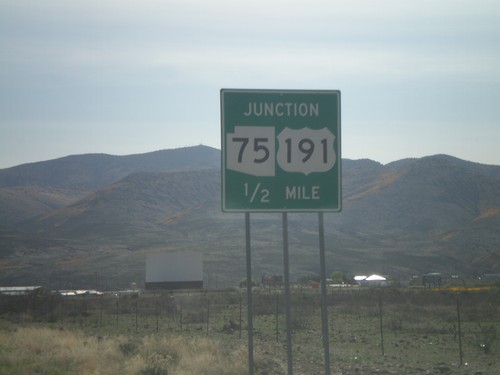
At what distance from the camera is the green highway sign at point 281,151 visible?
8797mm

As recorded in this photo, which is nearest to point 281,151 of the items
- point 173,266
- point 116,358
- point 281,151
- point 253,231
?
point 281,151

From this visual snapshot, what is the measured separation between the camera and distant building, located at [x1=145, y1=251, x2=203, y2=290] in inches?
3071

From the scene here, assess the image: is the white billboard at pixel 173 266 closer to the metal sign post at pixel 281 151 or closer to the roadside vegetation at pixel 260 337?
the roadside vegetation at pixel 260 337

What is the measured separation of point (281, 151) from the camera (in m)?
8.90

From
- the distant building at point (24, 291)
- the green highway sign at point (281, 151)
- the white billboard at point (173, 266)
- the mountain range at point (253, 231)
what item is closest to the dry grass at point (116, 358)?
the green highway sign at point (281, 151)

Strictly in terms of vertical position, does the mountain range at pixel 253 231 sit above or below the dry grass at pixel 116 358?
above

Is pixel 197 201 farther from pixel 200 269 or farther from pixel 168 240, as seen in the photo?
pixel 200 269

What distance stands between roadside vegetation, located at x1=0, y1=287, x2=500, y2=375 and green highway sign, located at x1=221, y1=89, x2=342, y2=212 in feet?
27.4

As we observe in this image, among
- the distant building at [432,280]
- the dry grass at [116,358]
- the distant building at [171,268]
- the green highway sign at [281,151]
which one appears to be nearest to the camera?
the green highway sign at [281,151]

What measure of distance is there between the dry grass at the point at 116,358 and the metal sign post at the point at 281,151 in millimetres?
8341

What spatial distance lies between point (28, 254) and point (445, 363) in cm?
9313

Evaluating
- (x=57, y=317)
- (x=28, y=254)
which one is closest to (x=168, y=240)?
(x=28, y=254)

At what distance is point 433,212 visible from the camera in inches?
5492

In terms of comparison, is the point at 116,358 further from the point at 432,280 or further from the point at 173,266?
the point at 432,280
